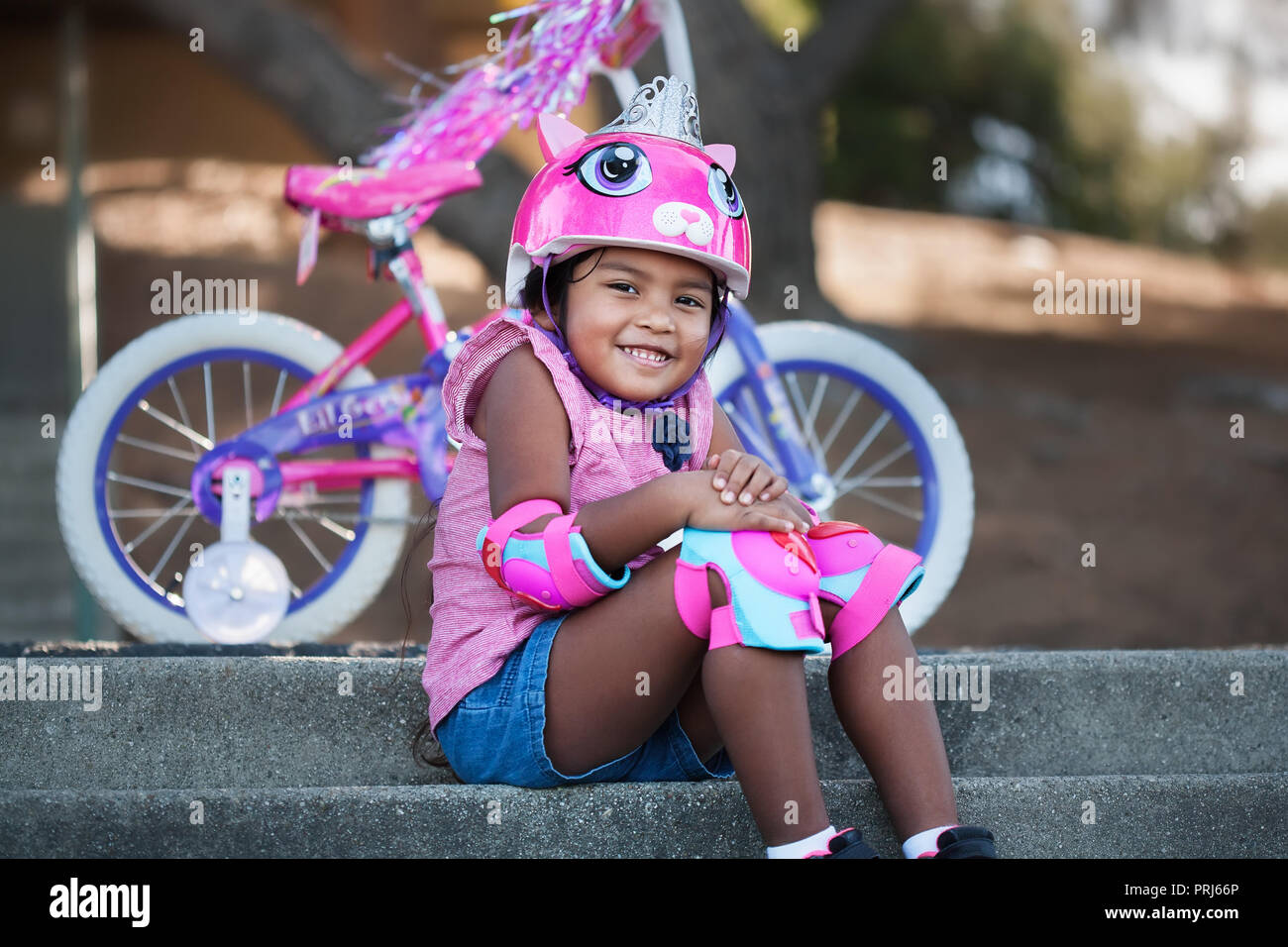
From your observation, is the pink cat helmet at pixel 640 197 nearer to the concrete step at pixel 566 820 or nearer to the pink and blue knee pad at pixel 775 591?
the pink and blue knee pad at pixel 775 591

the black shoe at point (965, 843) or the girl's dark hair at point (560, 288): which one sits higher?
the girl's dark hair at point (560, 288)

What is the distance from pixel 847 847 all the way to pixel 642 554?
1.63 feet

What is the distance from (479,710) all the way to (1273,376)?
7.61m

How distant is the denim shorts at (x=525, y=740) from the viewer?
6.50ft

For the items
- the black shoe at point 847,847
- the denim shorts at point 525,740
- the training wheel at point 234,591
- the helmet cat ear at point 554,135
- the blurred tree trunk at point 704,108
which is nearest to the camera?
the black shoe at point 847,847

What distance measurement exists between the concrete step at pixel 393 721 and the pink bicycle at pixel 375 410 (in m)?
0.56

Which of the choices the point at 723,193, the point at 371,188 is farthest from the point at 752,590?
the point at 371,188

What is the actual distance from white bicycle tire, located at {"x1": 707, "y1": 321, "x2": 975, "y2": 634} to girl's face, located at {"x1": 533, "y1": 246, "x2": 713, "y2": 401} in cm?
95

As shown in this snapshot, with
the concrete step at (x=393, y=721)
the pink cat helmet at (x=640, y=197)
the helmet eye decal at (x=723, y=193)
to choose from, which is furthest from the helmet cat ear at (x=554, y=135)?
the concrete step at (x=393, y=721)

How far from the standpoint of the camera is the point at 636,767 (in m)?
2.10

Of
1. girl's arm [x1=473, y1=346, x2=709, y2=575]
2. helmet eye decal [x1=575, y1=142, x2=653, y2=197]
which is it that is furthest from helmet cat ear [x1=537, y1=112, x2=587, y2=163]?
girl's arm [x1=473, y1=346, x2=709, y2=575]
